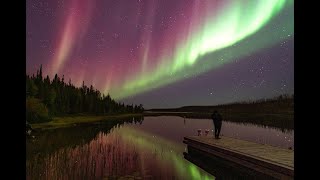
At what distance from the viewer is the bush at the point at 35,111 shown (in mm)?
65062

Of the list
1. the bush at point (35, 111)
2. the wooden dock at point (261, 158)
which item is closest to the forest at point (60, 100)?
the bush at point (35, 111)

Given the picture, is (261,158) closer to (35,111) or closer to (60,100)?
(35,111)

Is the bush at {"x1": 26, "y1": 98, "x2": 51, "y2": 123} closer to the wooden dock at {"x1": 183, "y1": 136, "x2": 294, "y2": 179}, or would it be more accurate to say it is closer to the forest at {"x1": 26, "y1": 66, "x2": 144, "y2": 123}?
the forest at {"x1": 26, "y1": 66, "x2": 144, "y2": 123}

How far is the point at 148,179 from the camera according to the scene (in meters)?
19.9

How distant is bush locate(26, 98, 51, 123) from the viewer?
2562 inches

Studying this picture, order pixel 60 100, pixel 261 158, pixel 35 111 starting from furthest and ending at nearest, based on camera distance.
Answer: pixel 60 100 < pixel 35 111 < pixel 261 158

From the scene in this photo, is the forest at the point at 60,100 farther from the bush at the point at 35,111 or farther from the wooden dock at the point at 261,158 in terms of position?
the wooden dock at the point at 261,158

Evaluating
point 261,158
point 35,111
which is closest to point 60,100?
point 35,111

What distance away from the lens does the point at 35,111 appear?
68.4 m

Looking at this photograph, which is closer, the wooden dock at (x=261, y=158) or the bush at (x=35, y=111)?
the wooden dock at (x=261, y=158)

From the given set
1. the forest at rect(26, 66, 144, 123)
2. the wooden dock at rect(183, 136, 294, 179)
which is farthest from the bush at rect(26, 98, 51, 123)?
the wooden dock at rect(183, 136, 294, 179)
